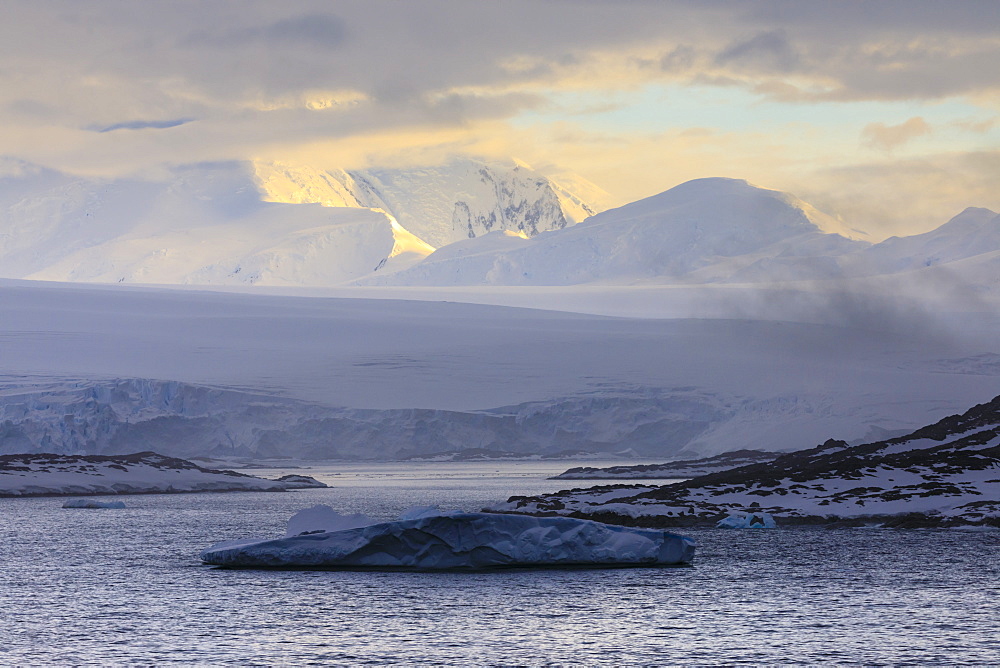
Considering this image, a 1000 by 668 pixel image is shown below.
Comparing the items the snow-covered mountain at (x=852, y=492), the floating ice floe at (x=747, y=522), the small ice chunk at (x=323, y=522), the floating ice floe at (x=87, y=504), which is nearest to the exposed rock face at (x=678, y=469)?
the snow-covered mountain at (x=852, y=492)

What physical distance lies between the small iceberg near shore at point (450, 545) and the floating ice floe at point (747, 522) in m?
12.5

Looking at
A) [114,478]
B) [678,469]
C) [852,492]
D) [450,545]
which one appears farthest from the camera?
[678,469]

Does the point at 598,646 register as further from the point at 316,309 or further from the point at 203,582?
the point at 316,309

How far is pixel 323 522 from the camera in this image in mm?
34062

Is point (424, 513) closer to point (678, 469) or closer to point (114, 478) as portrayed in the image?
point (114, 478)

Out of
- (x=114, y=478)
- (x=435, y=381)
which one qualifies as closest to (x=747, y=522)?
(x=114, y=478)

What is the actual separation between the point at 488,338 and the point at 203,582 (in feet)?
408

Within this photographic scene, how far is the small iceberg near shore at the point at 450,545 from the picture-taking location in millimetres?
33500

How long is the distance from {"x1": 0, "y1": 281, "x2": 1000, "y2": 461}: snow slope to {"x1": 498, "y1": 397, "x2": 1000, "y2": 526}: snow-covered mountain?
58092 millimetres

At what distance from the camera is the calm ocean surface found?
905 inches

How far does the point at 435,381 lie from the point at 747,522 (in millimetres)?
96025

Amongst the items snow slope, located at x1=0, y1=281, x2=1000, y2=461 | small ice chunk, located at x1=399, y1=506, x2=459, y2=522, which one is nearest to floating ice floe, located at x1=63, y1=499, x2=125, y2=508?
small ice chunk, located at x1=399, y1=506, x2=459, y2=522

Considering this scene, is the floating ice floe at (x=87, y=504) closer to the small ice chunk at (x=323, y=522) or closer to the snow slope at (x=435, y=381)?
the small ice chunk at (x=323, y=522)

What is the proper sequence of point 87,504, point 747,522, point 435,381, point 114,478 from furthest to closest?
1. point 435,381
2. point 114,478
3. point 87,504
4. point 747,522
